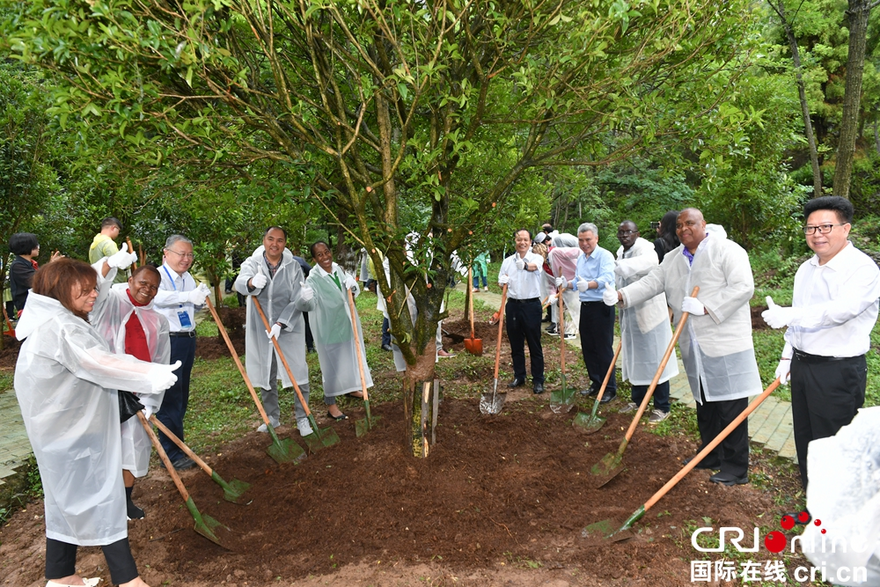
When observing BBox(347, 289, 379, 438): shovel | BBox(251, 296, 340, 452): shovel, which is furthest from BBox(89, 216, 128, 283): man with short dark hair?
BBox(347, 289, 379, 438): shovel

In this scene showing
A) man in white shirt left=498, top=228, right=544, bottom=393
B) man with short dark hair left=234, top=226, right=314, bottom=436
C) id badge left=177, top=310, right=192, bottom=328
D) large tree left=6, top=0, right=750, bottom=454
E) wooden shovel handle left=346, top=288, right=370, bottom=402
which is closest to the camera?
large tree left=6, top=0, right=750, bottom=454

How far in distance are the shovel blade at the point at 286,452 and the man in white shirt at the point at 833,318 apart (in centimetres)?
385

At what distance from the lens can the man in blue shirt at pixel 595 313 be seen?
19.2ft

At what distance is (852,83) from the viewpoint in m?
7.42

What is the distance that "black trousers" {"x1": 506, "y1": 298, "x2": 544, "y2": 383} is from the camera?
20.5 ft

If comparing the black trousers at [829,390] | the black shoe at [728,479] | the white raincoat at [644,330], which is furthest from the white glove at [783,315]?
the white raincoat at [644,330]

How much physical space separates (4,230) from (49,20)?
25.9ft

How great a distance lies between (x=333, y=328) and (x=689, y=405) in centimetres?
396

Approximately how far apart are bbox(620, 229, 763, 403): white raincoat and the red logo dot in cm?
102

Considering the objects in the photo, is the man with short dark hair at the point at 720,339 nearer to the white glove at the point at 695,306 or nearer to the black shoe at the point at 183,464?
the white glove at the point at 695,306

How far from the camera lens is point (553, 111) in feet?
11.9

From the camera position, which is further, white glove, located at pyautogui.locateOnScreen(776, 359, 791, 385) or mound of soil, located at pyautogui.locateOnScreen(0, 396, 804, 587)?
white glove, located at pyautogui.locateOnScreen(776, 359, 791, 385)

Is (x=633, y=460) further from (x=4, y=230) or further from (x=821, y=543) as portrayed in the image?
(x=4, y=230)

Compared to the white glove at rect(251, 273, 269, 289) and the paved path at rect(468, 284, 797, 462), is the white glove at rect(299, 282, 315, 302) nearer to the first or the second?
the white glove at rect(251, 273, 269, 289)
